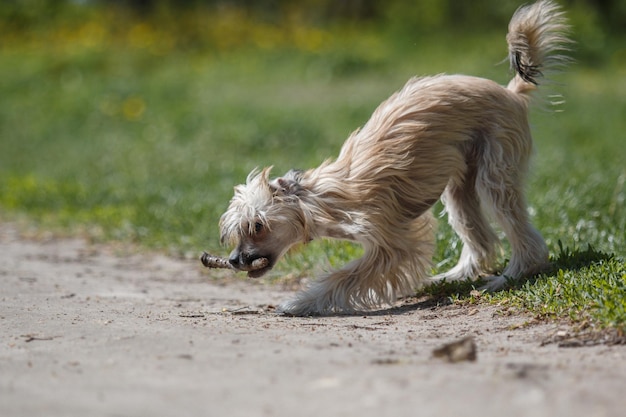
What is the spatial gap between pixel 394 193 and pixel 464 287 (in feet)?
2.68

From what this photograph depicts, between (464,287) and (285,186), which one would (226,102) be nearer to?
(285,186)

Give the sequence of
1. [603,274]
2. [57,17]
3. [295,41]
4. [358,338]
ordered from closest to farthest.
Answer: [358,338], [603,274], [295,41], [57,17]

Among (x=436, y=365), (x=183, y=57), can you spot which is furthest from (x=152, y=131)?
(x=436, y=365)

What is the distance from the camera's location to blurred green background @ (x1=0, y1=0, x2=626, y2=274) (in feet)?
32.1

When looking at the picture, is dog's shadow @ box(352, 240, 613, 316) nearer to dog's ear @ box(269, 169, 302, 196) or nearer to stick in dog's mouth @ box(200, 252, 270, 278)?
stick in dog's mouth @ box(200, 252, 270, 278)

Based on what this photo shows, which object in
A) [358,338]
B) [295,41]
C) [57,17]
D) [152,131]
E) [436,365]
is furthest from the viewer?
[57,17]

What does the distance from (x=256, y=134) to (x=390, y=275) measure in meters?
8.15

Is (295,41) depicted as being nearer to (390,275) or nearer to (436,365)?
(390,275)

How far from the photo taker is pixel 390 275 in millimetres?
6305

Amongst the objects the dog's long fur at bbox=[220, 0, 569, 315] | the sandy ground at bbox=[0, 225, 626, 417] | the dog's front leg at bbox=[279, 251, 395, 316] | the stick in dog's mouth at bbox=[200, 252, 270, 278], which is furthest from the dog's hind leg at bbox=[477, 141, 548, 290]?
the stick in dog's mouth at bbox=[200, 252, 270, 278]

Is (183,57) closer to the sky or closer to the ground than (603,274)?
closer to the sky

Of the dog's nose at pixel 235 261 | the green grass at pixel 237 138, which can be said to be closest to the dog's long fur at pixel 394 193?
the dog's nose at pixel 235 261

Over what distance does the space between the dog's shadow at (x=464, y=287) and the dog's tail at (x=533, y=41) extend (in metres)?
1.29

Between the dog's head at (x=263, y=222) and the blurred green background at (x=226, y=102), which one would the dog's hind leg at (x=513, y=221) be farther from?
the dog's head at (x=263, y=222)
